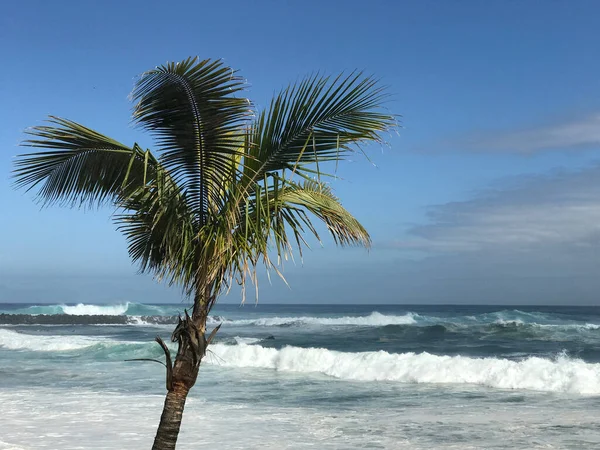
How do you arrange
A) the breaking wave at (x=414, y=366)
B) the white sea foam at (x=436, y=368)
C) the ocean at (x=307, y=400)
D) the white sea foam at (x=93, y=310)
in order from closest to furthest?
the ocean at (x=307, y=400)
the white sea foam at (x=436, y=368)
the breaking wave at (x=414, y=366)
the white sea foam at (x=93, y=310)

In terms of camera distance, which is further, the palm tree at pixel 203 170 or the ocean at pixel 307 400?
the ocean at pixel 307 400

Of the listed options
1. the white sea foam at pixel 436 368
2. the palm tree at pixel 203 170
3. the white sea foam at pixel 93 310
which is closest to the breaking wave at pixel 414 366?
the white sea foam at pixel 436 368

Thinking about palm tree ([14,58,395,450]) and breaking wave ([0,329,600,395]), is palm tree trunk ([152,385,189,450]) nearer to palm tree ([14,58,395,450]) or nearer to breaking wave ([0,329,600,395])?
palm tree ([14,58,395,450])

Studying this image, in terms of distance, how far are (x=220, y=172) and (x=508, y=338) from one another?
30.2 metres

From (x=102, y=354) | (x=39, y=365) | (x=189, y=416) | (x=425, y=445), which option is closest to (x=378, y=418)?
(x=425, y=445)

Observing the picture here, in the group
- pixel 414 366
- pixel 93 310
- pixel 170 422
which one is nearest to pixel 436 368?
pixel 414 366

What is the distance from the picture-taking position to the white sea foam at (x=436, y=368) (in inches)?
658

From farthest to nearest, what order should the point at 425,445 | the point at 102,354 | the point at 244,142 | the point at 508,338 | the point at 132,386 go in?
the point at 508,338, the point at 102,354, the point at 132,386, the point at 425,445, the point at 244,142

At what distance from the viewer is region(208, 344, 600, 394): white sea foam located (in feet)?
54.8

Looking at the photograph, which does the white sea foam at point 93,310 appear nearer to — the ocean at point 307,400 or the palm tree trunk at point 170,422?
the ocean at point 307,400

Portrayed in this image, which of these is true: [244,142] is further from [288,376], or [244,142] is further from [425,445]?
[288,376]

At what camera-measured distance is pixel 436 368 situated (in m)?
18.8

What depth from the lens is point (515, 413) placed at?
12680mm

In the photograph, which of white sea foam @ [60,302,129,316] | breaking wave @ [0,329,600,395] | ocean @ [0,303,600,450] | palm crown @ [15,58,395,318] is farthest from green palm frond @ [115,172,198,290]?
white sea foam @ [60,302,129,316]
